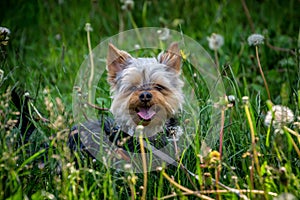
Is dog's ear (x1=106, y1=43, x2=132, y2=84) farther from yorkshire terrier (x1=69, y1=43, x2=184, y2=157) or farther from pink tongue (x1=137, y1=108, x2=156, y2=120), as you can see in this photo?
pink tongue (x1=137, y1=108, x2=156, y2=120)

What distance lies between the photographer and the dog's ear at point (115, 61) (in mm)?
3693

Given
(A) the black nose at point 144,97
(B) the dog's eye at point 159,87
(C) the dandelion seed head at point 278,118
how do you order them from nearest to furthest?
(C) the dandelion seed head at point 278,118
(A) the black nose at point 144,97
(B) the dog's eye at point 159,87

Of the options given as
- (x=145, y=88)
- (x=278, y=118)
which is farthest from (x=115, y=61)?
(x=278, y=118)

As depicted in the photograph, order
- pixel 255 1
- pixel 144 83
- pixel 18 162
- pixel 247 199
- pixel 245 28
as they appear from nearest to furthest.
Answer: pixel 247 199
pixel 18 162
pixel 144 83
pixel 245 28
pixel 255 1

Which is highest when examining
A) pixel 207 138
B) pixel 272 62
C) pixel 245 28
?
pixel 245 28

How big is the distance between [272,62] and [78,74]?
1880mm

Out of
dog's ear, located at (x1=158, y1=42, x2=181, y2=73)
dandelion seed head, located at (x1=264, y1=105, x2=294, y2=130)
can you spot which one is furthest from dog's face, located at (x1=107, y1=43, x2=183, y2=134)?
dandelion seed head, located at (x1=264, y1=105, x2=294, y2=130)

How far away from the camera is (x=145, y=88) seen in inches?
141

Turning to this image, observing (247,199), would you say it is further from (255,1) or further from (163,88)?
(255,1)

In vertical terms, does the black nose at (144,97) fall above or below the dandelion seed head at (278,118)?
above

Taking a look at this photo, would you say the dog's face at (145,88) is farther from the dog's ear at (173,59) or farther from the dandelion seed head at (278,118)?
the dandelion seed head at (278,118)

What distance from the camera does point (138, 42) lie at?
5758 millimetres

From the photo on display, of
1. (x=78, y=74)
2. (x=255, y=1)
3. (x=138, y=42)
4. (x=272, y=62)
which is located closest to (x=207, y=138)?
(x=78, y=74)

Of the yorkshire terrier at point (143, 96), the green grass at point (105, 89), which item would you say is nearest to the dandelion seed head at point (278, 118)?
the green grass at point (105, 89)
